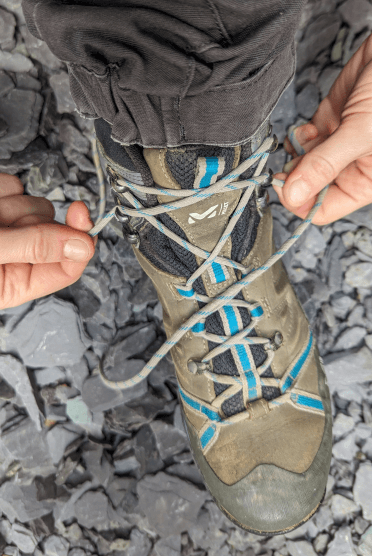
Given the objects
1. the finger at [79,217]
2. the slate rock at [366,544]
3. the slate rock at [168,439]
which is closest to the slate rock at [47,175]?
the finger at [79,217]

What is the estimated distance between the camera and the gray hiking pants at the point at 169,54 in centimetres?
51

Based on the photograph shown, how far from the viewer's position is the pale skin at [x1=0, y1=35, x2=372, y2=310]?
84 centimetres

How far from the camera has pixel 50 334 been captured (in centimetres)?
134

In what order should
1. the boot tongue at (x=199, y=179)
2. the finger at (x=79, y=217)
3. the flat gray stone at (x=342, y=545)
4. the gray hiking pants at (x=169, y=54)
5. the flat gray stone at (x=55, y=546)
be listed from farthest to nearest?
the flat gray stone at (x=55, y=546) → the flat gray stone at (x=342, y=545) → the finger at (x=79, y=217) → the boot tongue at (x=199, y=179) → the gray hiking pants at (x=169, y=54)

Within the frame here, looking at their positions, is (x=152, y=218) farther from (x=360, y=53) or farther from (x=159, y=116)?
(x=360, y=53)

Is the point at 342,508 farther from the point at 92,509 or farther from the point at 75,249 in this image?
the point at 75,249

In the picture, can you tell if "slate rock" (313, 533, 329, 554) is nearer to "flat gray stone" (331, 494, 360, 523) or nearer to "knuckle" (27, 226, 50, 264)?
"flat gray stone" (331, 494, 360, 523)

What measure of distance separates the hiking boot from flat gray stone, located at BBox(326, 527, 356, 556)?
0.77 ft

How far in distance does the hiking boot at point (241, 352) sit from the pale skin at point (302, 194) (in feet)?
0.35

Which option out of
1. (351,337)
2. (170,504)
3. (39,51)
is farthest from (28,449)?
(39,51)

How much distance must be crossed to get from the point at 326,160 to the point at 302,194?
81mm

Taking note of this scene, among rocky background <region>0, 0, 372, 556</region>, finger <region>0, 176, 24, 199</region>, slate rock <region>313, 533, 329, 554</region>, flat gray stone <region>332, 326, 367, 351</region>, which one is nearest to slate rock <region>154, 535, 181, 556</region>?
rocky background <region>0, 0, 372, 556</region>

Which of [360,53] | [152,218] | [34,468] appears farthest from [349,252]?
[34,468]

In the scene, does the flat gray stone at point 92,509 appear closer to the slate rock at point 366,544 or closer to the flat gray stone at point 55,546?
the flat gray stone at point 55,546
